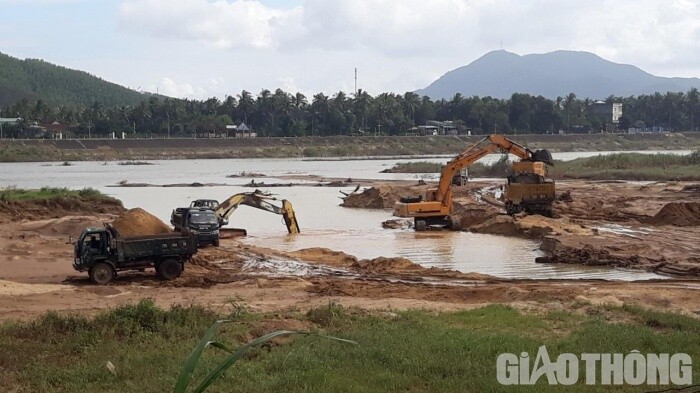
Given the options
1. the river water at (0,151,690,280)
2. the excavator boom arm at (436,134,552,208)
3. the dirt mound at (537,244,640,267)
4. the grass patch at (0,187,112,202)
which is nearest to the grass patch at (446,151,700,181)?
the river water at (0,151,690,280)

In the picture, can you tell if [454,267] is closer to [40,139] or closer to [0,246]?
[0,246]

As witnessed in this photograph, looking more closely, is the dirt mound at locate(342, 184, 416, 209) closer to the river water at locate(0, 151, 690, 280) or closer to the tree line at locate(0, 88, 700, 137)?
the river water at locate(0, 151, 690, 280)

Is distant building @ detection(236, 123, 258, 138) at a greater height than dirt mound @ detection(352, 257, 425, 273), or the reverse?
distant building @ detection(236, 123, 258, 138)

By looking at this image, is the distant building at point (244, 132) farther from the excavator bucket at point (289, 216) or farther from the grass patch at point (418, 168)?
the excavator bucket at point (289, 216)

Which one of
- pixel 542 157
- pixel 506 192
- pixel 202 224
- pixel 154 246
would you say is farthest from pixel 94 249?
pixel 542 157

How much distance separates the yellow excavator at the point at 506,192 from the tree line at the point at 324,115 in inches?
4707

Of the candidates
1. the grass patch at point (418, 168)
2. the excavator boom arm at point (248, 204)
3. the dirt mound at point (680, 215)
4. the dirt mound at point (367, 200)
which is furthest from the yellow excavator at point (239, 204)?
the grass patch at point (418, 168)

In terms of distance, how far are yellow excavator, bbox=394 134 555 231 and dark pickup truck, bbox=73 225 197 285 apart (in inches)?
623

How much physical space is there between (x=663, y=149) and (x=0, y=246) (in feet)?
436

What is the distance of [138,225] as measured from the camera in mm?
29312

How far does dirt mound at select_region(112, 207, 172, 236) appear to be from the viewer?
28808 millimetres

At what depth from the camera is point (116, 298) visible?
63.4ft

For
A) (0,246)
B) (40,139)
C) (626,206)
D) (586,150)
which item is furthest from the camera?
(586,150)

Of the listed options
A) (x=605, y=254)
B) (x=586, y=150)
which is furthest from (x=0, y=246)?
(x=586, y=150)
